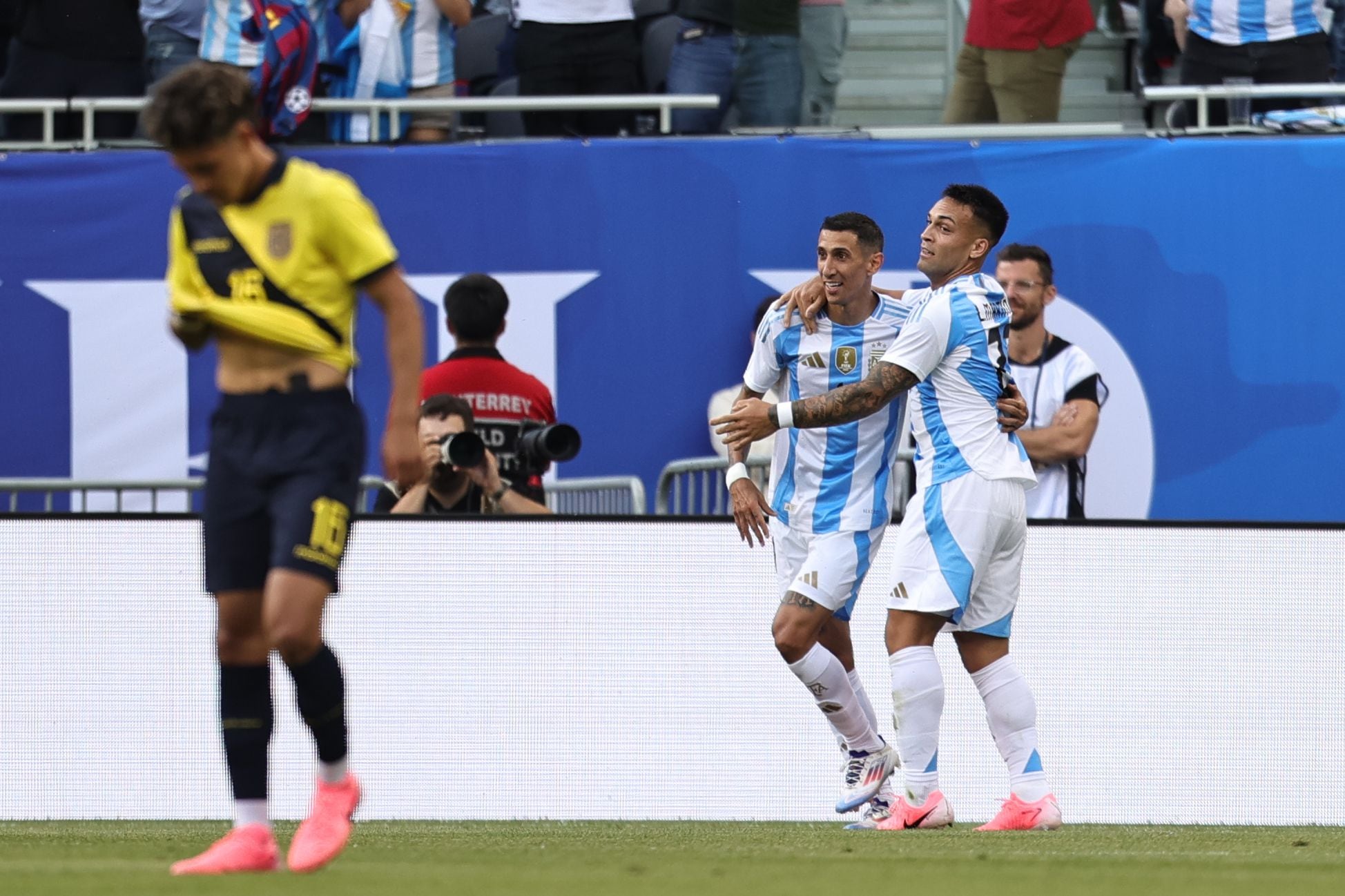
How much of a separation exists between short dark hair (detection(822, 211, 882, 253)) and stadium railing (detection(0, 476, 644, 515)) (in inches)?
101

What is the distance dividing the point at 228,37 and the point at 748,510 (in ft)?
14.3

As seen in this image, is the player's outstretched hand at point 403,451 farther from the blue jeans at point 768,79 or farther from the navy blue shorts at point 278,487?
the blue jeans at point 768,79

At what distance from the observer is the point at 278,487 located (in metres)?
5.01

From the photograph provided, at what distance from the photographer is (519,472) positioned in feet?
28.1

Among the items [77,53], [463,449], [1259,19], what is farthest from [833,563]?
[77,53]

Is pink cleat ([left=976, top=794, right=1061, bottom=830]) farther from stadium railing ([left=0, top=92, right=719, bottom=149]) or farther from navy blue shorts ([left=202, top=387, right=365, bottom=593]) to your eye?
stadium railing ([left=0, top=92, right=719, bottom=149])

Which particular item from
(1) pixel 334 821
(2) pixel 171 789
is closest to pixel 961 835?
(1) pixel 334 821

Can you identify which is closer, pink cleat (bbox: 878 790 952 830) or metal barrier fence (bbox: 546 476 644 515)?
pink cleat (bbox: 878 790 952 830)

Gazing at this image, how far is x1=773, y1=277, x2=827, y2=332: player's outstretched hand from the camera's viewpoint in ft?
24.8

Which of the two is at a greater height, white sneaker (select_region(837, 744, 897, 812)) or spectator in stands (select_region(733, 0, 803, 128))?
spectator in stands (select_region(733, 0, 803, 128))

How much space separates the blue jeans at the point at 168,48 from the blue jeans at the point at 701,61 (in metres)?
2.38

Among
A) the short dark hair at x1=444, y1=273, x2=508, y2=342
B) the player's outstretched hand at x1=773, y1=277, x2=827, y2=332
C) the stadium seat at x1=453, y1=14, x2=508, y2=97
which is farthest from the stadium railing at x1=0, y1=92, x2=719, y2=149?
the player's outstretched hand at x1=773, y1=277, x2=827, y2=332

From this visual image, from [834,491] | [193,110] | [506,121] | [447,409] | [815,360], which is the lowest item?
[834,491]

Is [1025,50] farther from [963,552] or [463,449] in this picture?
[963,552]
